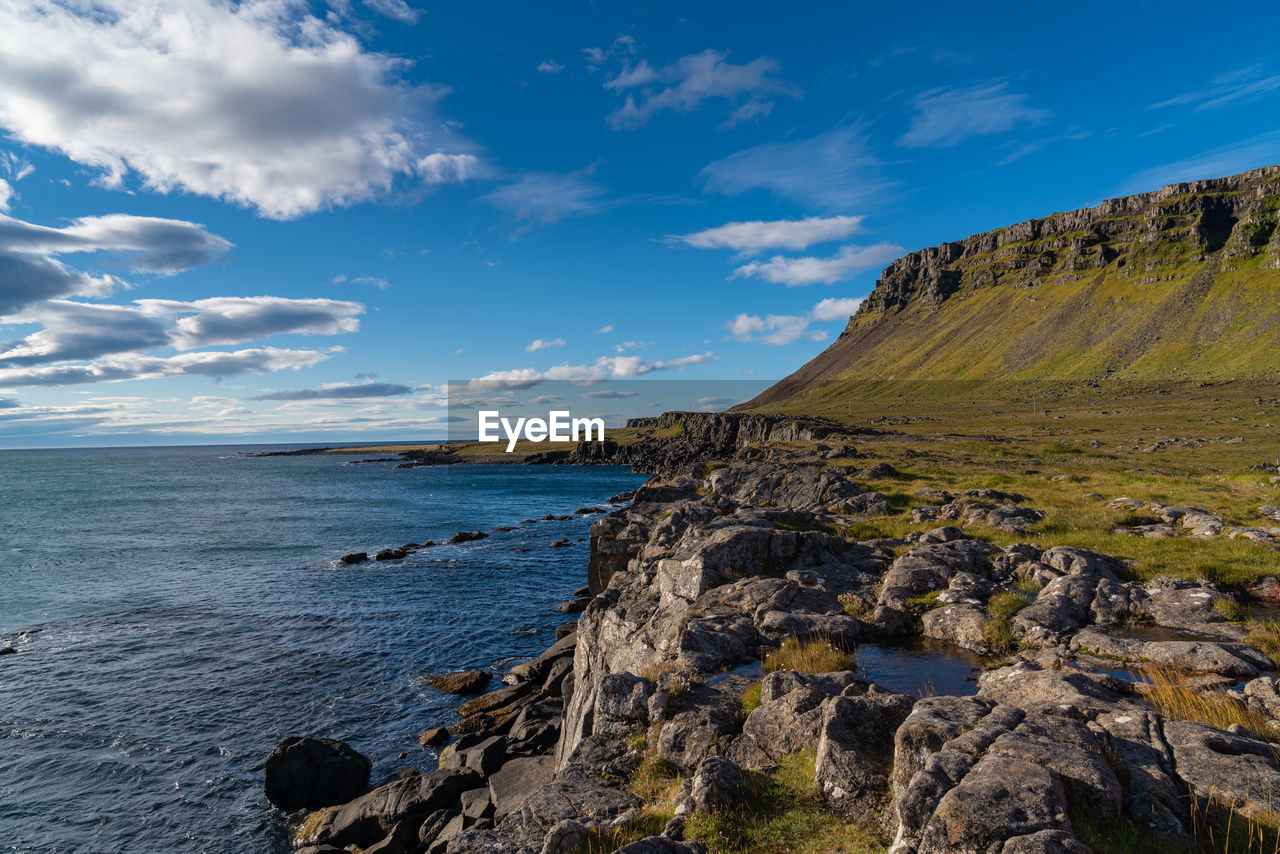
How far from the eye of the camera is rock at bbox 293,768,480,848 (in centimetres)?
1848

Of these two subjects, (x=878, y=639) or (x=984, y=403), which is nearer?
(x=878, y=639)

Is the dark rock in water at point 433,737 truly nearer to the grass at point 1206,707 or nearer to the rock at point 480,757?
the rock at point 480,757

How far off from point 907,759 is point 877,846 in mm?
1287

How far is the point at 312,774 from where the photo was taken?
21.2 meters

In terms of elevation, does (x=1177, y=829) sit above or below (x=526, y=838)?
above

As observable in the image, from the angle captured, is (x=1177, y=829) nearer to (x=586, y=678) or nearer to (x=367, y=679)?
(x=586, y=678)

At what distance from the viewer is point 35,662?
33.7 metres

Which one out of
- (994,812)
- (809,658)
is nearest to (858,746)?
(994,812)

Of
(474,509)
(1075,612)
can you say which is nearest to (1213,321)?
(474,509)

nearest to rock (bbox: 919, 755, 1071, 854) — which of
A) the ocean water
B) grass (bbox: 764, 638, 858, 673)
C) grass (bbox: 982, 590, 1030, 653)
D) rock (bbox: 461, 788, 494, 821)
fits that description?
grass (bbox: 764, 638, 858, 673)

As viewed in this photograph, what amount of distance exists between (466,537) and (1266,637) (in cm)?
6721

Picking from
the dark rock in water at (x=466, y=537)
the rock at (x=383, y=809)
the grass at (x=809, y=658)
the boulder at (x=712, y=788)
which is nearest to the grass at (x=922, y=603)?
the grass at (x=809, y=658)

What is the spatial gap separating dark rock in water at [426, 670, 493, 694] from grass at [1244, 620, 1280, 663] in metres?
28.5

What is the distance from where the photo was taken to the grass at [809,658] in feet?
46.5
